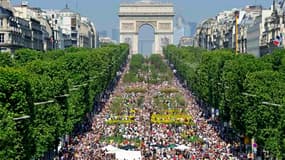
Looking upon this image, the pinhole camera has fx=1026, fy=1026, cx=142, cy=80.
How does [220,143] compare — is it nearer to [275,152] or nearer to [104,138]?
[104,138]

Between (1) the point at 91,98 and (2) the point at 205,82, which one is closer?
(1) the point at 91,98

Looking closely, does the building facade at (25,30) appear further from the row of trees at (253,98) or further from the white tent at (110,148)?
the white tent at (110,148)

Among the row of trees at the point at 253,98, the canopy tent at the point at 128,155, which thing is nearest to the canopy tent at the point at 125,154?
the canopy tent at the point at 128,155

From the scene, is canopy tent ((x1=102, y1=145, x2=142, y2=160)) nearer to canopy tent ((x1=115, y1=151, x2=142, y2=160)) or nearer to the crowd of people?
canopy tent ((x1=115, y1=151, x2=142, y2=160))

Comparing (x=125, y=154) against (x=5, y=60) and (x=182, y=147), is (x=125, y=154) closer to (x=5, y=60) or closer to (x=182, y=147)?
(x=182, y=147)

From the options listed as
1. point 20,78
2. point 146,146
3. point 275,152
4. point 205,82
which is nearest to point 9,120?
point 20,78

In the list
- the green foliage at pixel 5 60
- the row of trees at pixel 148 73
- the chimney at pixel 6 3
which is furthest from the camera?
the row of trees at pixel 148 73
